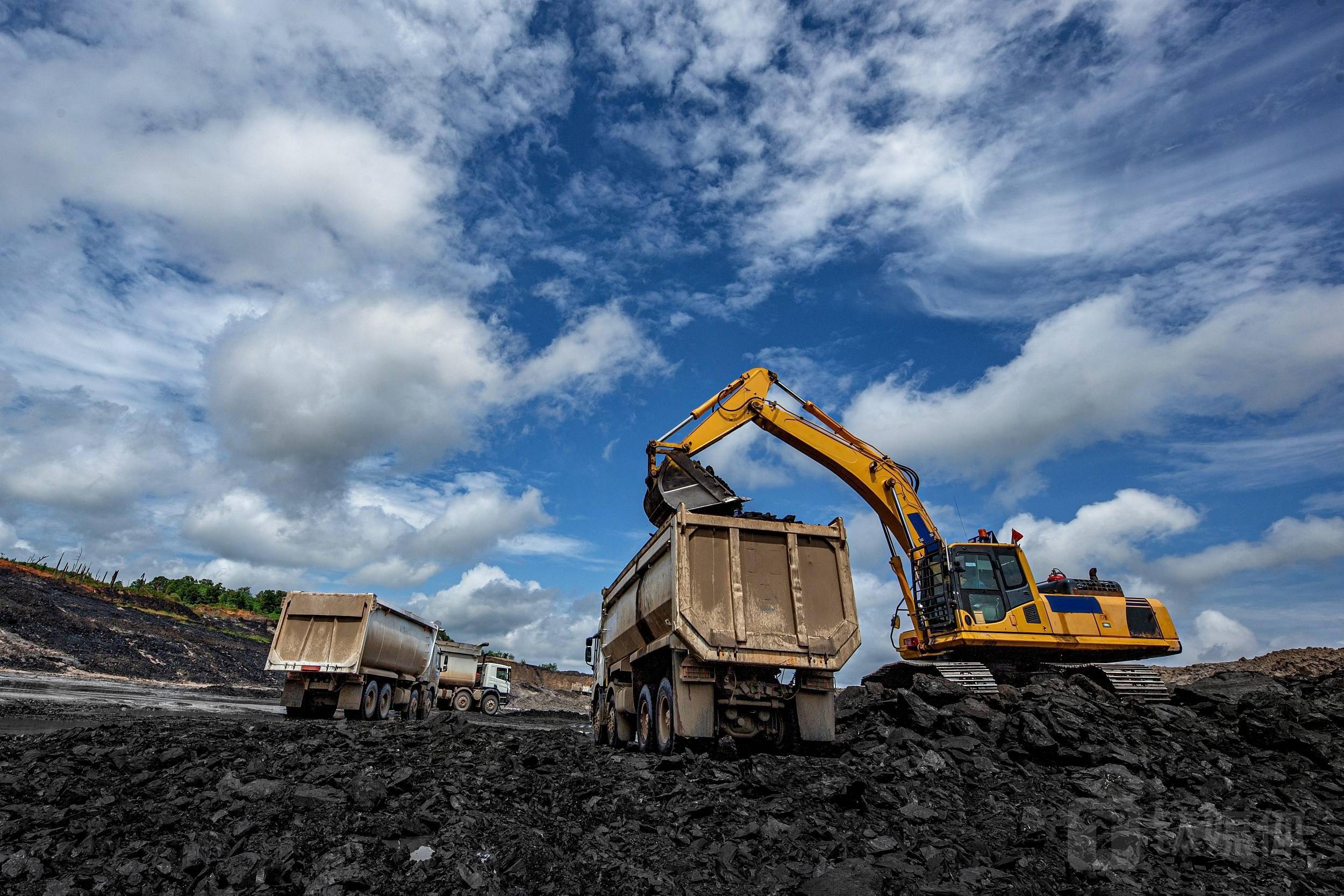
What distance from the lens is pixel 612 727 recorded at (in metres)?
12.7

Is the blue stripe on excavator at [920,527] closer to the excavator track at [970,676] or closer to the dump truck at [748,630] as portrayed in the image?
the excavator track at [970,676]

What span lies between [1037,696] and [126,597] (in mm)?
52337

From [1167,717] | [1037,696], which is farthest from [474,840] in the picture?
[1167,717]

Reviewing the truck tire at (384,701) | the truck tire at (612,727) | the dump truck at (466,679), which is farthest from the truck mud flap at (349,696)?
the dump truck at (466,679)

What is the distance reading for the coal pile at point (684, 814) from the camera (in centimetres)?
483

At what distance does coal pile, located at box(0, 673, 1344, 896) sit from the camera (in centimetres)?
483

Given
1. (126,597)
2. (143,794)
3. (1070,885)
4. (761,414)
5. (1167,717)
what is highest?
(126,597)

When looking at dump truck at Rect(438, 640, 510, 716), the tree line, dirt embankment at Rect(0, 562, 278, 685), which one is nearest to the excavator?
dump truck at Rect(438, 640, 510, 716)

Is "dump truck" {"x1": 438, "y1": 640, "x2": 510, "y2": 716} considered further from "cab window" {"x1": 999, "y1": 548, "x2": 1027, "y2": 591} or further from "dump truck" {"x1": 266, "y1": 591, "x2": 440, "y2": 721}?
"cab window" {"x1": 999, "y1": 548, "x2": 1027, "y2": 591}

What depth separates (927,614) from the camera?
1416cm

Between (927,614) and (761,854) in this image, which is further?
(927,614)

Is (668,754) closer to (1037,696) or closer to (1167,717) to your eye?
(1037,696)

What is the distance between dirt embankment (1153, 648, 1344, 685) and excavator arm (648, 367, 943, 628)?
8087 mm

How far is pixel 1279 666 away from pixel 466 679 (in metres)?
28.2
